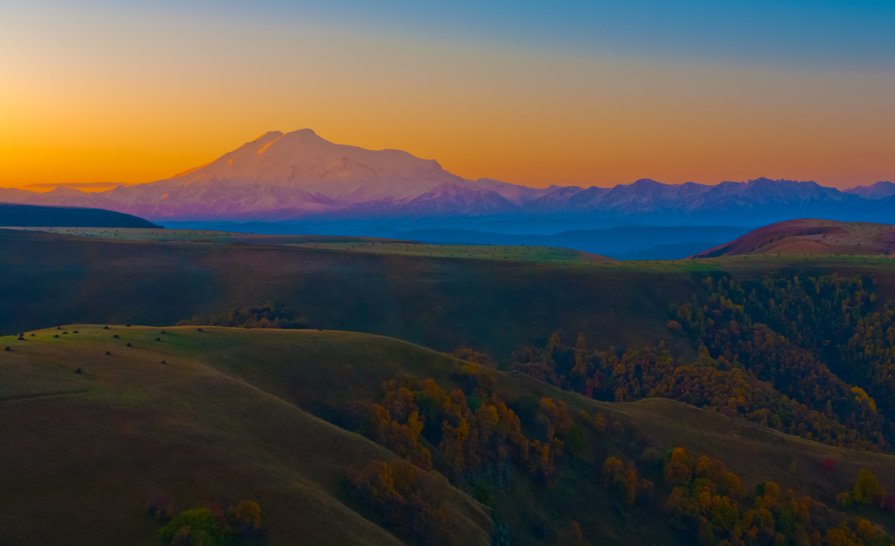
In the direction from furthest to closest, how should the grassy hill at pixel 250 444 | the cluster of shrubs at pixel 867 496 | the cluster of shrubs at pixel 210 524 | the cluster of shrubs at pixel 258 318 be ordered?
the cluster of shrubs at pixel 258 318
the cluster of shrubs at pixel 867 496
the grassy hill at pixel 250 444
the cluster of shrubs at pixel 210 524

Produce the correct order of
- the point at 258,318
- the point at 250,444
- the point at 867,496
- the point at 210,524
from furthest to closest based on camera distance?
the point at 258,318, the point at 867,496, the point at 250,444, the point at 210,524

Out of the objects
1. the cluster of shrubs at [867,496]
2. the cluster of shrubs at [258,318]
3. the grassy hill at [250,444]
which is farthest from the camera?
the cluster of shrubs at [258,318]

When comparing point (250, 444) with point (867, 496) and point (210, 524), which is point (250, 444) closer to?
point (210, 524)

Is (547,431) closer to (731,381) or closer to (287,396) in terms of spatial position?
(287,396)

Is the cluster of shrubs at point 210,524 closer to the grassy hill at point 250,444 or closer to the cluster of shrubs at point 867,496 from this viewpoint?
the grassy hill at point 250,444

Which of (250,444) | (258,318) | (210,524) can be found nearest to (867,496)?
(250,444)

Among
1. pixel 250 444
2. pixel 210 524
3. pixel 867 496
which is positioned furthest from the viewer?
pixel 867 496

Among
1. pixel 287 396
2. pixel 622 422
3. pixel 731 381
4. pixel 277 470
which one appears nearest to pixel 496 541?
pixel 277 470

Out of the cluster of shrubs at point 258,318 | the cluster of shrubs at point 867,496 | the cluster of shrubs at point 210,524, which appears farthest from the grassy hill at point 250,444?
the cluster of shrubs at point 258,318

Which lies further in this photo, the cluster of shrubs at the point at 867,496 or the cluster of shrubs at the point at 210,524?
the cluster of shrubs at the point at 867,496

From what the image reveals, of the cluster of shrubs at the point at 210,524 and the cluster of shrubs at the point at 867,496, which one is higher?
the cluster of shrubs at the point at 210,524
